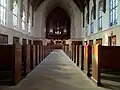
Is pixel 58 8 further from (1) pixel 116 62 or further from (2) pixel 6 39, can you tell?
(1) pixel 116 62

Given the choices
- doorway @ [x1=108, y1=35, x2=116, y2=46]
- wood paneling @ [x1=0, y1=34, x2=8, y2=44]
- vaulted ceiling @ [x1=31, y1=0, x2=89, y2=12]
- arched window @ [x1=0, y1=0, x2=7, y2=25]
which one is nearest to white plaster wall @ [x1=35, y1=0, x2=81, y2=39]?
vaulted ceiling @ [x1=31, y1=0, x2=89, y2=12]

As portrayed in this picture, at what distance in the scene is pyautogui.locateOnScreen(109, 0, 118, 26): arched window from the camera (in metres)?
13.5

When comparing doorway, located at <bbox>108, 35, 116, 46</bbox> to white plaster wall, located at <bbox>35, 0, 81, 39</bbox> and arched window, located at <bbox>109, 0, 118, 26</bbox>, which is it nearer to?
arched window, located at <bbox>109, 0, 118, 26</bbox>

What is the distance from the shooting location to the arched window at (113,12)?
1345 cm

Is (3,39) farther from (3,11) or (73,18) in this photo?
(73,18)

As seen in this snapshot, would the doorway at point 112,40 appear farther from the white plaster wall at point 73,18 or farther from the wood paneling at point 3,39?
the white plaster wall at point 73,18

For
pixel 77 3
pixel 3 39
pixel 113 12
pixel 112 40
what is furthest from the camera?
pixel 77 3

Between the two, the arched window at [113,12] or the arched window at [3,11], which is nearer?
the arched window at [113,12]

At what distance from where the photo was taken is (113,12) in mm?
14148

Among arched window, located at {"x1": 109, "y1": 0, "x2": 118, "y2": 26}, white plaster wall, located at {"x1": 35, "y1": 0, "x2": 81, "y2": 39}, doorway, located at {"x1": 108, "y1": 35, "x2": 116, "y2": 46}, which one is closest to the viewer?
arched window, located at {"x1": 109, "y1": 0, "x2": 118, "y2": 26}

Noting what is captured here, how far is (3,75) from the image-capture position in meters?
6.89

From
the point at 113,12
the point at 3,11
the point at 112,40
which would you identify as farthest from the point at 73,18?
the point at 3,11

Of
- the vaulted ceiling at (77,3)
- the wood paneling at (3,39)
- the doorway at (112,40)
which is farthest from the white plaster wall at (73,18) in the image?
the doorway at (112,40)

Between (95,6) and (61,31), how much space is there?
53.8ft
